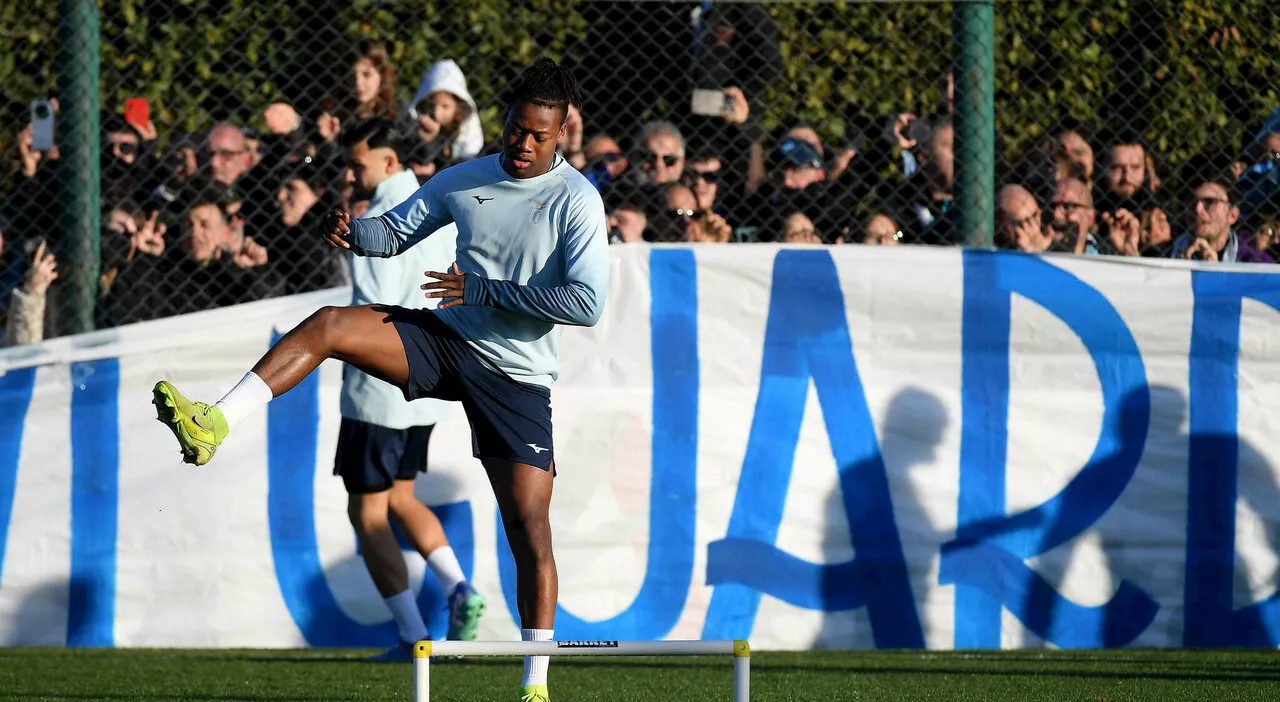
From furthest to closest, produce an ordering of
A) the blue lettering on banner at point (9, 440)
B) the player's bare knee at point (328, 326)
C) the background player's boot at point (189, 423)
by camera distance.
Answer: the blue lettering on banner at point (9, 440) → the player's bare knee at point (328, 326) → the background player's boot at point (189, 423)

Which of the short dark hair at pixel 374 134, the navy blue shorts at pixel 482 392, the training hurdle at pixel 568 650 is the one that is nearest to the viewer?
the training hurdle at pixel 568 650

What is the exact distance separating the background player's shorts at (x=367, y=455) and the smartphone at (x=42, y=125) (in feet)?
6.41

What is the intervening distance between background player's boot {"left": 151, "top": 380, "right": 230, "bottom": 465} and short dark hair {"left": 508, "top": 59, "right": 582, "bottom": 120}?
1348 mm

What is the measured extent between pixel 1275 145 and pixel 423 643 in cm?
539

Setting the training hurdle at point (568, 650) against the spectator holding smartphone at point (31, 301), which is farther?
the spectator holding smartphone at point (31, 301)

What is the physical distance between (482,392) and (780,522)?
8.47 ft

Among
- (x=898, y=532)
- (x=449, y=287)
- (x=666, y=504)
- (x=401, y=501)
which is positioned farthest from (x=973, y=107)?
(x=449, y=287)

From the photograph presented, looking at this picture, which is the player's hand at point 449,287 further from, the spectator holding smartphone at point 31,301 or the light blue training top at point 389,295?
the spectator holding smartphone at point 31,301

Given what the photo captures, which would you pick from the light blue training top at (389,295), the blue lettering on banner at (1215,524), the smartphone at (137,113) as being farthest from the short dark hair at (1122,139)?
the smartphone at (137,113)

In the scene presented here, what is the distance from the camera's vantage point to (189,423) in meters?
4.47

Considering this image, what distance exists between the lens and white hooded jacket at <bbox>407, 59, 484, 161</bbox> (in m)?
7.83

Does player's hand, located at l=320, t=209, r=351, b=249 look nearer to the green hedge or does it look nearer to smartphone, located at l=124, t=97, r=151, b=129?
smartphone, located at l=124, t=97, r=151, b=129

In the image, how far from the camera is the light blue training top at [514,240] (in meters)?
4.96

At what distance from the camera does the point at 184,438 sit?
4.46 metres
